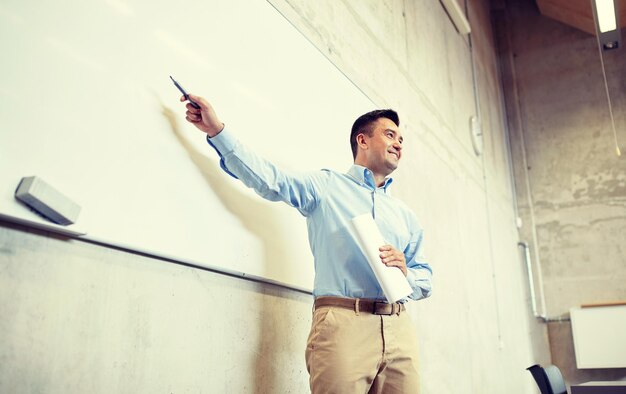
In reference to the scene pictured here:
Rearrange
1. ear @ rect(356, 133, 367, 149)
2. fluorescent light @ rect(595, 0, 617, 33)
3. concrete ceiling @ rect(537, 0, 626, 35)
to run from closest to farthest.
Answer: ear @ rect(356, 133, 367, 149) → fluorescent light @ rect(595, 0, 617, 33) → concrete ceiling @ rect(537, 0, 626, 35)

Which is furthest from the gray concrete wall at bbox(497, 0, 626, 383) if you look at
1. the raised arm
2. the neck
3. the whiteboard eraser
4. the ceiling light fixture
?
the whiteboard eraser

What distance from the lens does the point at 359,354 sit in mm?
1547

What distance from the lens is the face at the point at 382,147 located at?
6.51 ft

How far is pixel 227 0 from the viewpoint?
1.83 meters

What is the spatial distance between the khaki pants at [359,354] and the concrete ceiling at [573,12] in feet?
17.7

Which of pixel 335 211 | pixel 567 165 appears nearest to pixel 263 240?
pixel 335 211

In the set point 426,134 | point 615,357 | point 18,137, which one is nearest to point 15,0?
point 18,137

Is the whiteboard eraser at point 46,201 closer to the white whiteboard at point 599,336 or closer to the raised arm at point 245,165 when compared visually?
the raised arm at point 245,165

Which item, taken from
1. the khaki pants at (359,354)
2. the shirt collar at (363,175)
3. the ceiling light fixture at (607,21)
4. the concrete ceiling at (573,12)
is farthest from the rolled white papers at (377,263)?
the concrete ceiling at (573,12)

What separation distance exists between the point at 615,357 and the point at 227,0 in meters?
5.03

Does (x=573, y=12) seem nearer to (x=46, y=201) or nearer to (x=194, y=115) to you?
(x=194, y=115)

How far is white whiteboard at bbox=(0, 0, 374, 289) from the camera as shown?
1.16 m

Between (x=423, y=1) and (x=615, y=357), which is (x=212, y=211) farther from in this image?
(x=615, y=357)

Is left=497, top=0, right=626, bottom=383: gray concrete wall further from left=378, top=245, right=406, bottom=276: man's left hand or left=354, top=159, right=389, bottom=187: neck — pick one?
left=378, top=245, right=406, bottom=276: man's left hand
